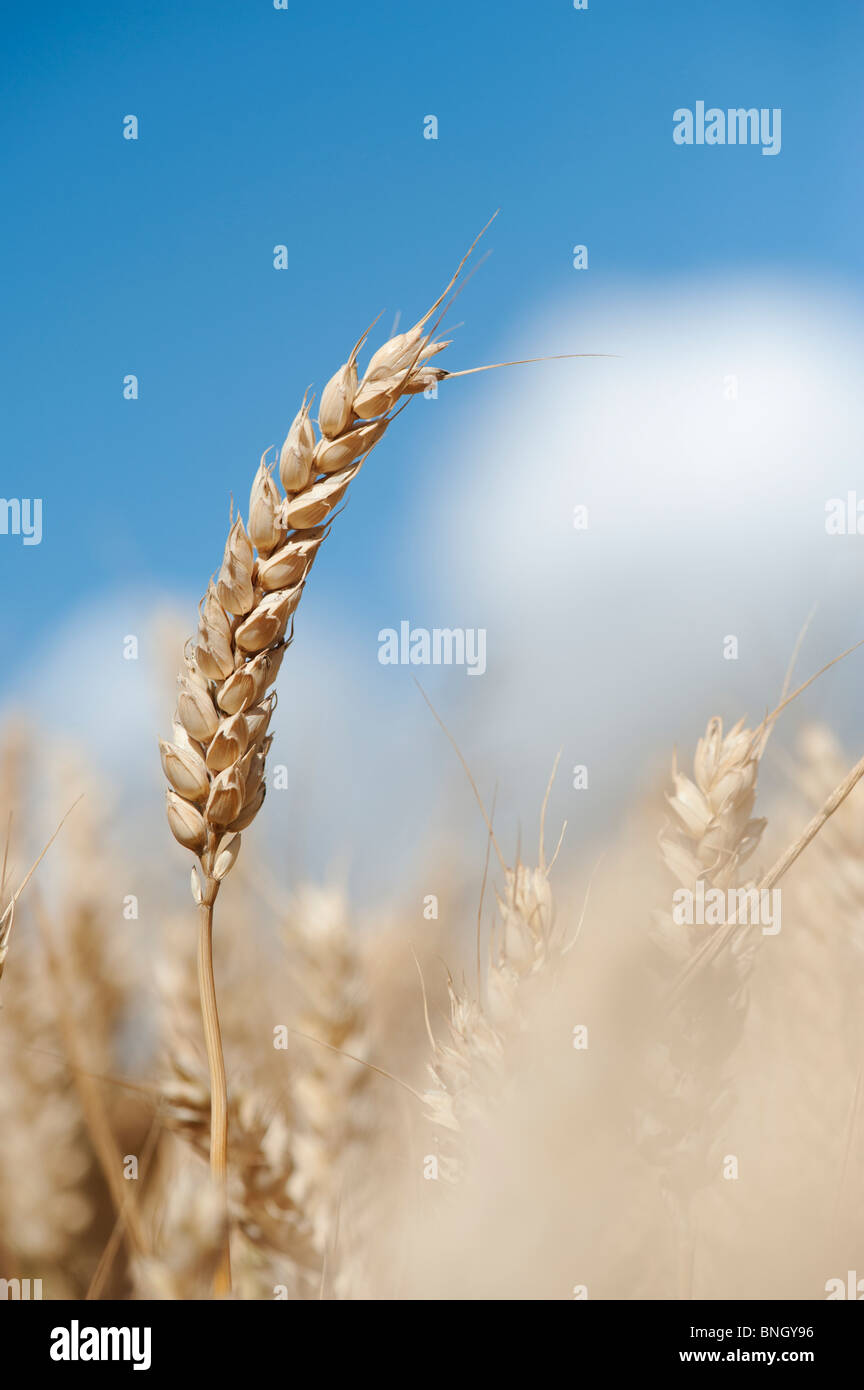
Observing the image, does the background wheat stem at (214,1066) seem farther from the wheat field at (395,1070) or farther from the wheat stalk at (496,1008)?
the wheat stalk at (496,1008)

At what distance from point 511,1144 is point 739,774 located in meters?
0.30

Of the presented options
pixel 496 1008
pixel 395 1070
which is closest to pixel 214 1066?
pixel 496 1008

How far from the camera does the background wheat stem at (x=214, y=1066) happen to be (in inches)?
15.9

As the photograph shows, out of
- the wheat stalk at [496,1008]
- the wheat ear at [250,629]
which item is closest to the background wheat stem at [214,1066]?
the wheat ear at [250,629]

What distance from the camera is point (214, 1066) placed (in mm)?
417

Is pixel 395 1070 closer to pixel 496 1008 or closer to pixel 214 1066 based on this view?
pixel 496 1008

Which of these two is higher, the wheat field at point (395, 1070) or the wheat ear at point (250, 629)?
the wheat ear at point (250, 629)

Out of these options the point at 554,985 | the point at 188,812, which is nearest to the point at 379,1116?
the point at 554,985

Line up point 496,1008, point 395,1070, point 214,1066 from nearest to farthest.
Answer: point 214,1066, point 496,1008, point 395,1070

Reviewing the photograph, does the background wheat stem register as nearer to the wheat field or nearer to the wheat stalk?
the wheat field

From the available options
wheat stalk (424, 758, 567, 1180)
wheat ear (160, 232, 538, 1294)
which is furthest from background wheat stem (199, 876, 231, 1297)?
wheat stalk (424, 758, 567, 1180)

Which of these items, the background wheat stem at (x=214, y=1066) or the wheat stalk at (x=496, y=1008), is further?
the wheat stalk at (x=496, y=1008)

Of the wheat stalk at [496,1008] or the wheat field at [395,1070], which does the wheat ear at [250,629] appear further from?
the wheat stalk at [496,1008]

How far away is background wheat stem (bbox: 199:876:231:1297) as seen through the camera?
1.32 feet
